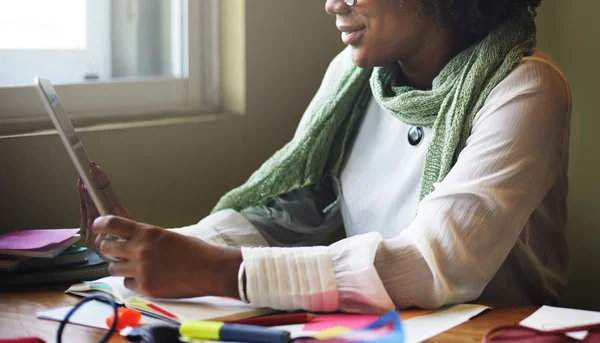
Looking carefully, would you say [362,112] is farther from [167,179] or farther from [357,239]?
[357,239]

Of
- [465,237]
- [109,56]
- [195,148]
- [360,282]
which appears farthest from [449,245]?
[109,56]

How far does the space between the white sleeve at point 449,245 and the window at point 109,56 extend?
0.74m

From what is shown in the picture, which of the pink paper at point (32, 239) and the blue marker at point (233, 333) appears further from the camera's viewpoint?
the pink paper at point (32, 239)

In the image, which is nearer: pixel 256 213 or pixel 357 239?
pixel 357 239

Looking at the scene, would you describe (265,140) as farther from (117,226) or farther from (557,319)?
(557,319)

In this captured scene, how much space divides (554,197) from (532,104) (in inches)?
10.1

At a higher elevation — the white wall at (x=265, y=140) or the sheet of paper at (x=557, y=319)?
the white wall at (x=265, y=140)

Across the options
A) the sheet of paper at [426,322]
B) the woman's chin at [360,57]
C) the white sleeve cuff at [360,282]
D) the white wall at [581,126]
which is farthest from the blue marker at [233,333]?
the white wall at [581,126]

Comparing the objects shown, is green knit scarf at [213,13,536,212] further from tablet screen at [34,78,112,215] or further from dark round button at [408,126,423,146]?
tablet screen at [34,78,112,215]

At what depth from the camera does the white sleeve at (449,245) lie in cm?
100

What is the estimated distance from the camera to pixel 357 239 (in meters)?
1.04

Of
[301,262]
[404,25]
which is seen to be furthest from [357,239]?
[404,25]

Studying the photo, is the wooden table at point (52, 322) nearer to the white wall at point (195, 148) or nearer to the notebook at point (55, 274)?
the notebook at point (55, 274)

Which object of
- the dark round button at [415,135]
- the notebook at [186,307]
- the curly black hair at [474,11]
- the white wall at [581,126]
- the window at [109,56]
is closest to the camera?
the notebook at [186,307]
